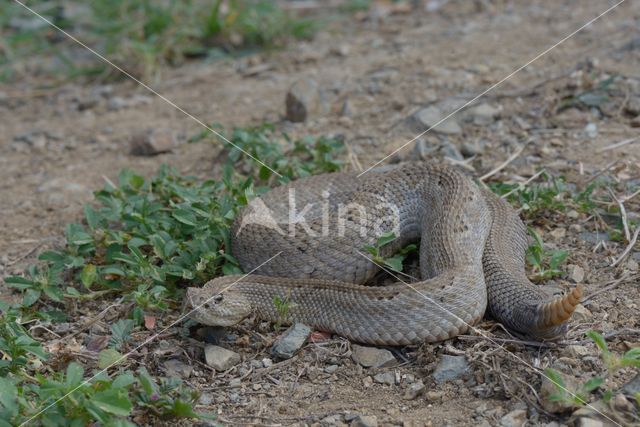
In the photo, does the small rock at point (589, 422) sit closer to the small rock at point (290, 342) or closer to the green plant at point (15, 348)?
the small rock at point (290, 342)

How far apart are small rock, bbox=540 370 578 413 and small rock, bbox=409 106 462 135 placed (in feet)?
12.1

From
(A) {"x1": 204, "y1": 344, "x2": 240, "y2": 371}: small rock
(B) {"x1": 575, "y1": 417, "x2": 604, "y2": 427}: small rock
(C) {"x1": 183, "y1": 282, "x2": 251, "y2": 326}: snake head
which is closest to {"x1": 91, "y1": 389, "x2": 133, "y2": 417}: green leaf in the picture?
(A) {"x1": 204, "y1": 344, "x2": 240, "y2": 371}: small rock

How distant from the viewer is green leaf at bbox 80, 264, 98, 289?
595cm

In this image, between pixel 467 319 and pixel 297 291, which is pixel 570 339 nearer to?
pixel 467 319

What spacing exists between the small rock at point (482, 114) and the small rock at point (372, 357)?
11.4 ft

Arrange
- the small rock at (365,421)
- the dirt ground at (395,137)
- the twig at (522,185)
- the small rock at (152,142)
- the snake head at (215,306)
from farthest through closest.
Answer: the small rock at (152,142) → the twig at (522,185) → the snake head at (215,306) → the dirt ground at (395,137) → the small rock at (365,421)

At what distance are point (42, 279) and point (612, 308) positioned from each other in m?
4.02

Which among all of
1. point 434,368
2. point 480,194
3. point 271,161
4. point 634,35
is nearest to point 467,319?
point 434,368

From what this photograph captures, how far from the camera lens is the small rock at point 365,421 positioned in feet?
14.8

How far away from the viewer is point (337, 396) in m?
4.90

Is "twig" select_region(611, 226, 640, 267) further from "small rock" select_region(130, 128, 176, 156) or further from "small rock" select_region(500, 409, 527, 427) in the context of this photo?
"small rock" select_region(130, 128, 176, 156)

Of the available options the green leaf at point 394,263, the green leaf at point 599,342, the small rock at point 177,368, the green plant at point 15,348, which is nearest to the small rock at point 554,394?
the green leaf at point 599,342

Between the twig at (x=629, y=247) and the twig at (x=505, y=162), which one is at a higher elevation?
the twig at (x=505, y=162)

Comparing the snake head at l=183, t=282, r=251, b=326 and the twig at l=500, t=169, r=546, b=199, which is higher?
the twig at l=500, t=169, r=546, b=199
